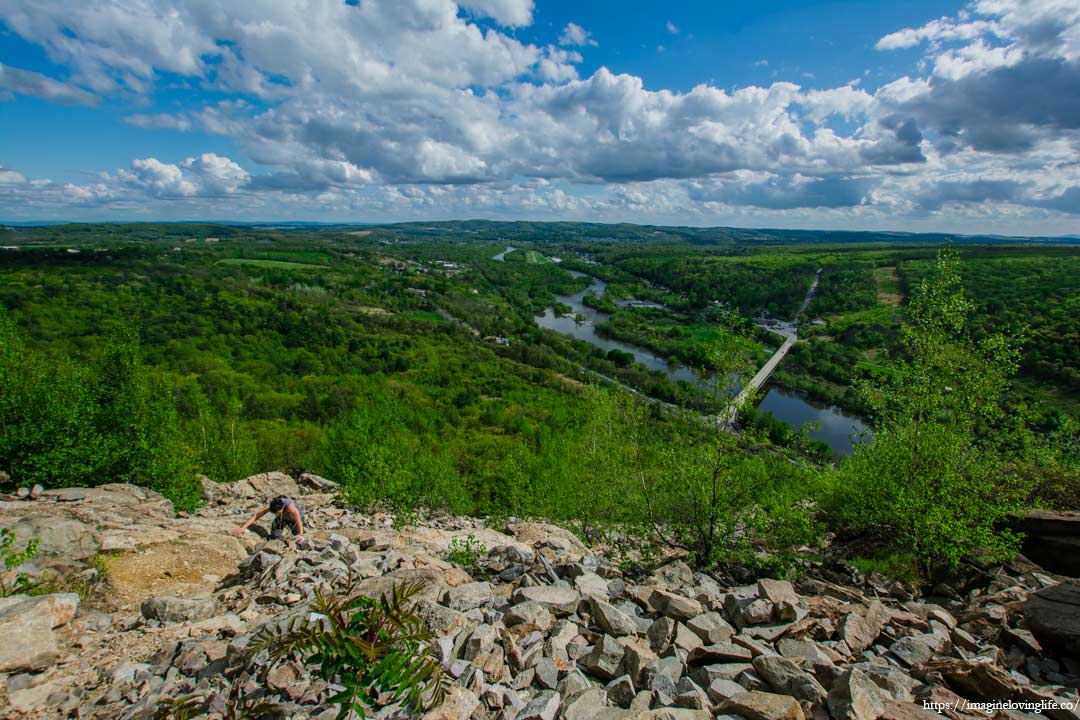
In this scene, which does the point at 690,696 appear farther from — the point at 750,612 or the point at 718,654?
the point at 750,612

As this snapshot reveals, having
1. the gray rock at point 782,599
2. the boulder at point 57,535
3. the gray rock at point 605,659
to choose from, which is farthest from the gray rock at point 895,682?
the boulder at point 57,535

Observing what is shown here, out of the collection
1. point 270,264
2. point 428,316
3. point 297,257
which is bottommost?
point 428,316

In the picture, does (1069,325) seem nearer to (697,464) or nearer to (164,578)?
(697,464)

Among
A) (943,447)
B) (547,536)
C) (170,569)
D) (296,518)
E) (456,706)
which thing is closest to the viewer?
(456,706)

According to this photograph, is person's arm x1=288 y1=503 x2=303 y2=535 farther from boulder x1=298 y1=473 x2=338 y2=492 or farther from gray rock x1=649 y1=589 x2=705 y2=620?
boulder x1=298 y1=473 x2=338 y2=492

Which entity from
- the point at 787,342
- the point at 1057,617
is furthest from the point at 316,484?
the point at 787,342

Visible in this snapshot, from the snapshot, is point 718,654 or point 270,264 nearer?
point 718,654

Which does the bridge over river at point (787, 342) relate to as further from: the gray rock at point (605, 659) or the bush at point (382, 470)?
the gray rock at point (605, 659)

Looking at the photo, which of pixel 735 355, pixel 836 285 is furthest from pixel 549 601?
pixel 836 285
